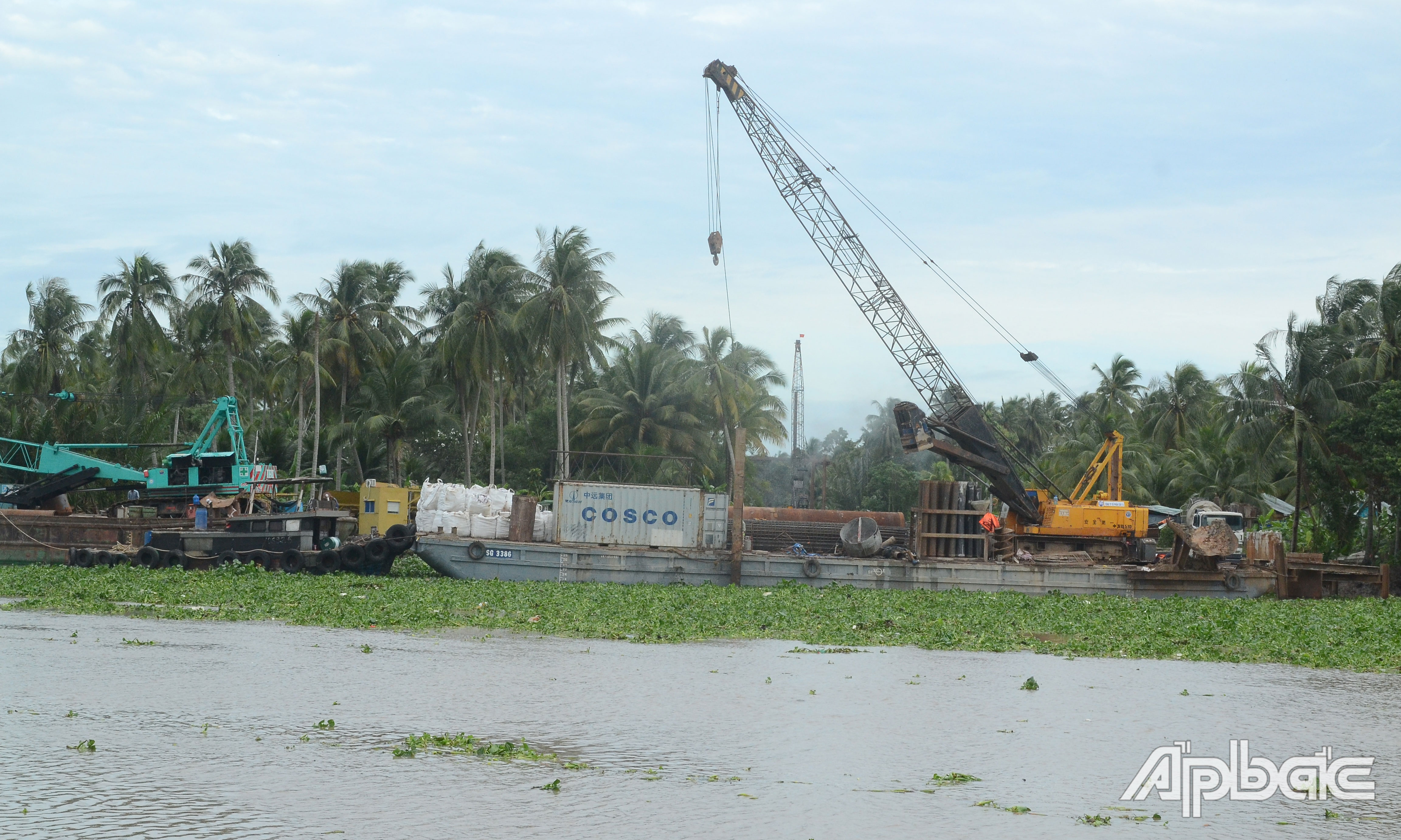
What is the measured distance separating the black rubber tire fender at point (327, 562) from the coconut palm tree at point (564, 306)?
787 inches

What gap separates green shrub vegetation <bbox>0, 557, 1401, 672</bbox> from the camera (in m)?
20.1

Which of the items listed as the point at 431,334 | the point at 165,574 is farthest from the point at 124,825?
the point at 431,334

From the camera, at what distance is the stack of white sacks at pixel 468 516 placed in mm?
34406

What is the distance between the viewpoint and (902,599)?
1153 inches

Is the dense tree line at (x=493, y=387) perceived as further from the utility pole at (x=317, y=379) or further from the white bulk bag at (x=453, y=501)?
the white bulk bag at (x=453, y=501)

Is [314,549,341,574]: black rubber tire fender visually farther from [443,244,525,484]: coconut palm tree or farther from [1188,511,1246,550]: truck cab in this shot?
[1188,511,1246,550]: truck cab

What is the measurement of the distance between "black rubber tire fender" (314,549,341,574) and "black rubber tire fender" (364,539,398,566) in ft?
2.63

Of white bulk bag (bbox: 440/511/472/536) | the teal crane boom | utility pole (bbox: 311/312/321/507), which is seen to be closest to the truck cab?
white bulk bag (bbox: 440/511/472/536)

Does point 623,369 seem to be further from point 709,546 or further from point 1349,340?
point 1349,340

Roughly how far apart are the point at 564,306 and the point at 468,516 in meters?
21.9

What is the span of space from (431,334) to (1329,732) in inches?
2351

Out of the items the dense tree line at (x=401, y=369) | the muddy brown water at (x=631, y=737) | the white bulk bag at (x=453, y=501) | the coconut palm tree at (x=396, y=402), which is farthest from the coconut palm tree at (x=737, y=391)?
the muddy brown water at (x=631, y=737)

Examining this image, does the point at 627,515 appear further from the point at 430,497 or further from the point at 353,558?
the point at 353,558

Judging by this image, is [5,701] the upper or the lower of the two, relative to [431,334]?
lower
